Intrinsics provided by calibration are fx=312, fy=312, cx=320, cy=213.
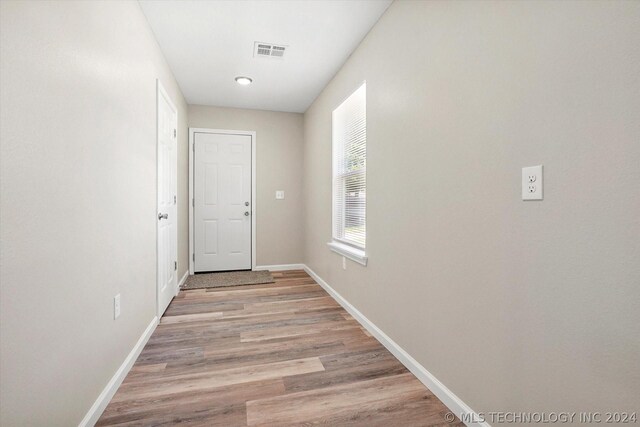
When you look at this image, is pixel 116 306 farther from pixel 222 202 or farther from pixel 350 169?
pixel 222 202

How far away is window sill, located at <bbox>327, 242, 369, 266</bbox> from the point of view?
2710mm

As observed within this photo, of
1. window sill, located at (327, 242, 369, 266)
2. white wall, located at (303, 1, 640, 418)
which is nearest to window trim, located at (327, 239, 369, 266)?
window sill, located at (327, 242, 369, 266)

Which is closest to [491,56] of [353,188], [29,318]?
[353,188]

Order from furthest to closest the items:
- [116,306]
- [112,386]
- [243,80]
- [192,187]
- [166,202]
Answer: [192,187] < [243,80] < [166,202] < [116,306] < [112,386]

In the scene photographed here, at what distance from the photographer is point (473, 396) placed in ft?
4.87

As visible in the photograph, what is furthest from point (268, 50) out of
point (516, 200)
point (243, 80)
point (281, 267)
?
point (281, 267)

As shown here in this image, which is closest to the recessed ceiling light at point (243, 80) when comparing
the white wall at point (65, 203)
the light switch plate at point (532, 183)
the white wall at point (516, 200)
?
the white wall at point (65, 203)

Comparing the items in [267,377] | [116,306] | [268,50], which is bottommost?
[267,377]

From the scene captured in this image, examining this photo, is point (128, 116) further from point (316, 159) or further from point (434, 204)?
point (316, 159)

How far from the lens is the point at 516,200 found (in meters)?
1.24

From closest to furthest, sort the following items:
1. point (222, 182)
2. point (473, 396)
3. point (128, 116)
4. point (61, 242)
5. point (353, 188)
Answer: point (61, 242) → point (473, 396) → point (128, 116) → point (353, 188) → point (222, 182)

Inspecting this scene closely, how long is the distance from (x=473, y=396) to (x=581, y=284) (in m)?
0.80

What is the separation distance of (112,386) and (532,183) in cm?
227

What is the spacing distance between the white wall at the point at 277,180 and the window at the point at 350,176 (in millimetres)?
1517
